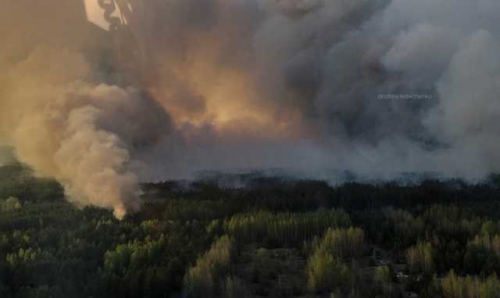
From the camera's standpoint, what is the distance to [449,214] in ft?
144

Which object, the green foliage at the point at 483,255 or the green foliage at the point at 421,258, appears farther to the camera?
the green foliage at the point at 421,258

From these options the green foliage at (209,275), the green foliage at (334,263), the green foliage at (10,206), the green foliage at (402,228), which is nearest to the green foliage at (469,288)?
the green foliage at (334,263)

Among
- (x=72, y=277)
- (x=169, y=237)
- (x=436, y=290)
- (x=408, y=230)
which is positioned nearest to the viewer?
(x=436, y=290)

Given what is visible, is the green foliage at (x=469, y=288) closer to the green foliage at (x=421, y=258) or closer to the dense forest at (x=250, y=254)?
the dense forest at (x=250, y=254)

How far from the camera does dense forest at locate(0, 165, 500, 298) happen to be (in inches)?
939

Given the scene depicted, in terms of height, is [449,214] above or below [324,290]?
above

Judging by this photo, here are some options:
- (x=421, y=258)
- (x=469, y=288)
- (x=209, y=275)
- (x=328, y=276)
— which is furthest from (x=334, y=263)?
(x=469, y=288)

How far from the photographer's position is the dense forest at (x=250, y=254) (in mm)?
23844

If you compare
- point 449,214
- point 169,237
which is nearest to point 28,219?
point 169,237

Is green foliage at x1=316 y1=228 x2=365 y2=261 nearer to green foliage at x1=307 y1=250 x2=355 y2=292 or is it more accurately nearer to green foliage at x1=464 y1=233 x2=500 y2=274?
green foliage at x1=307 y1=250 x2=355 y2=292

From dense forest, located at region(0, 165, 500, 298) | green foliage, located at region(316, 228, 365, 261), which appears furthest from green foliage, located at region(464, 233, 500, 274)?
green foliage, located at region(316, 228, 365, 261)

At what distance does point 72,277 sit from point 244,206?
112 ft

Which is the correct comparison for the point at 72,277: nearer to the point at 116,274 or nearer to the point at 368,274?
the point at 116,274

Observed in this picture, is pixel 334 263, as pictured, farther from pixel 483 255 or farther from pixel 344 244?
pixel 483 255
